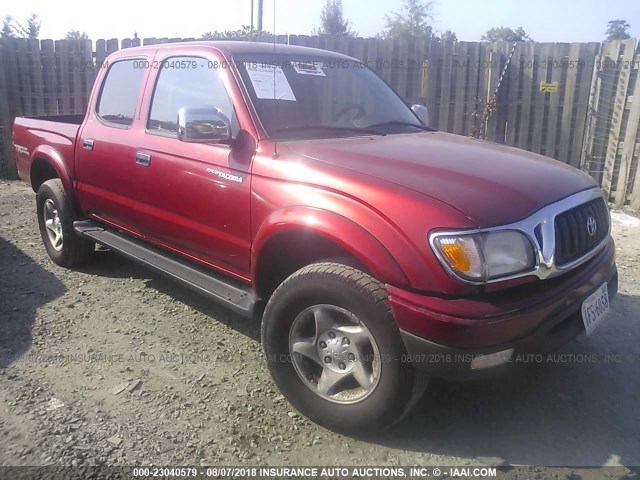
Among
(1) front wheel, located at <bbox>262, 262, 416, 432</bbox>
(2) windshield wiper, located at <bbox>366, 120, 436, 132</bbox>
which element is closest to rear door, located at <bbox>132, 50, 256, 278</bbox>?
(1) front wheel, located at <bbox>262, 262, 416, 432</bbox>

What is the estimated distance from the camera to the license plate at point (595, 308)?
2.69 metres

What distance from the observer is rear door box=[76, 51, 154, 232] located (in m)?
4.04

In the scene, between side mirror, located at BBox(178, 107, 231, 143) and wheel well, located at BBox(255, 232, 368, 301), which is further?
side mirror, located at BBox(178, 107, 231, 143)

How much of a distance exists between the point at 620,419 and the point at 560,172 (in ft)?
4.31

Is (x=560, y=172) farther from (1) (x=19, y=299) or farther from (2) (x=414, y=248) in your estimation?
(1) (x=19, y=299)

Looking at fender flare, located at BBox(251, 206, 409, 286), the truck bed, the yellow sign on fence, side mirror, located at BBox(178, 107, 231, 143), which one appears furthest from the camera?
the yellow sign on fence

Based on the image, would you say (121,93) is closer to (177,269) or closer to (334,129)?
(177,269)

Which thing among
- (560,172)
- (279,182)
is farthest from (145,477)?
(560,172)

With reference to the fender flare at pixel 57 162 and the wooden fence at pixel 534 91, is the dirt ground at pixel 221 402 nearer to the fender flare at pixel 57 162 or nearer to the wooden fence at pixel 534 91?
the fender flare at pixel 57 162

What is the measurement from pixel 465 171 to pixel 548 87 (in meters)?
6.11

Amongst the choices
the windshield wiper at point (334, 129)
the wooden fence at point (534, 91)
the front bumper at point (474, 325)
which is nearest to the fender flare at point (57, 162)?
the windshield wiper at point (334, 129)

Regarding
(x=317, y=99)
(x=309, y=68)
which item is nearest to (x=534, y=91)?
(x=309, y=68)

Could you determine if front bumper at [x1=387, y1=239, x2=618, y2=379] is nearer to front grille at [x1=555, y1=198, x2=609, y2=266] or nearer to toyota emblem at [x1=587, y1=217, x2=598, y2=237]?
front grille at [x1=555, y1=198, x2=609, y2=266]

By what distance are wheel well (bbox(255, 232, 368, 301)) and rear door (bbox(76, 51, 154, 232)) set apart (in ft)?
4.47
